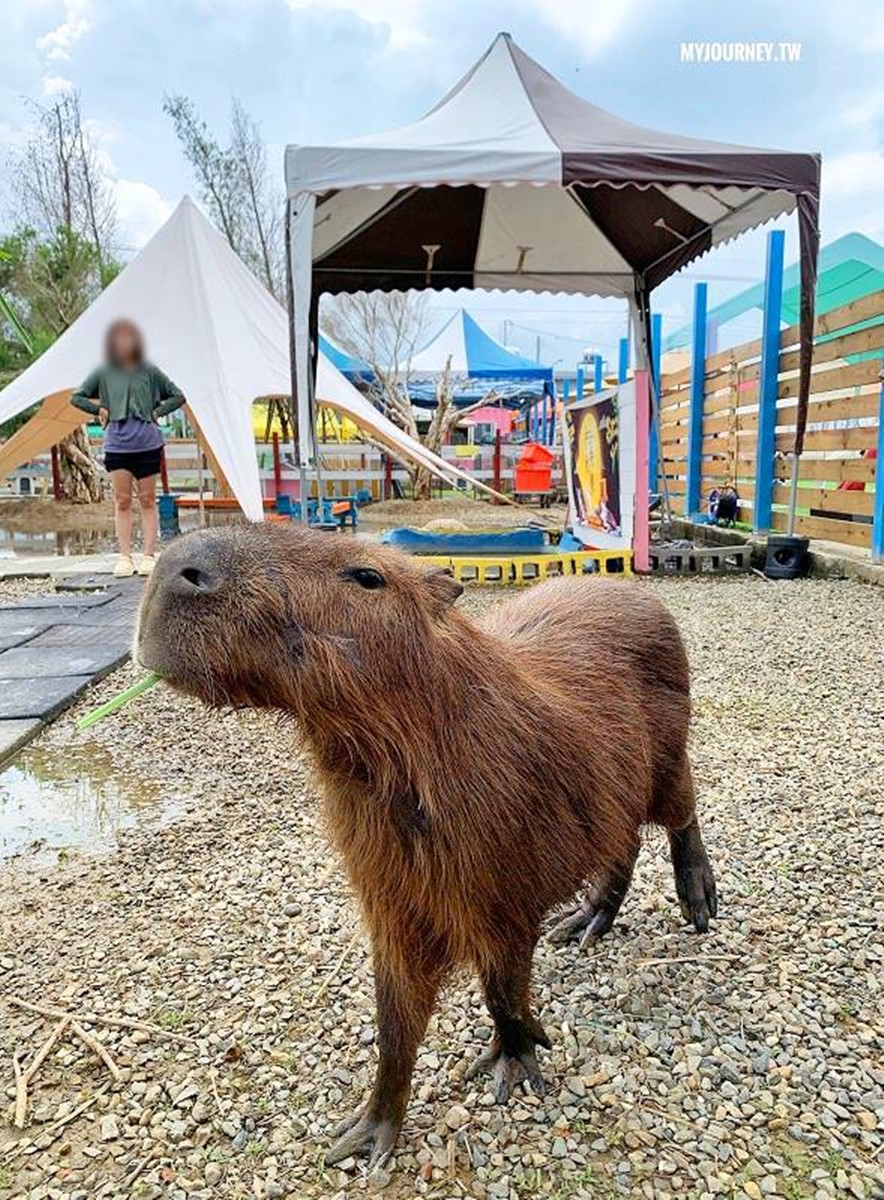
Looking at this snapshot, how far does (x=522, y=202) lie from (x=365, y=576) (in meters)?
7.19

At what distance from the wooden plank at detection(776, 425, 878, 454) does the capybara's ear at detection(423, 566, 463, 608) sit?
20.8 feet

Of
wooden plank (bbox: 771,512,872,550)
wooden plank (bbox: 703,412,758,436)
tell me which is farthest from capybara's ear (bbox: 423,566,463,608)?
wooden plank (bbox: 703,412,758,436)

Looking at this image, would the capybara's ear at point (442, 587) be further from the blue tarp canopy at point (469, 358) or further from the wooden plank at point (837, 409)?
the blue tarp canopy at point (469, 358)

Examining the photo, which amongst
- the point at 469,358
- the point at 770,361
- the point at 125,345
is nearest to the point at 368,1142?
the point at 125,345

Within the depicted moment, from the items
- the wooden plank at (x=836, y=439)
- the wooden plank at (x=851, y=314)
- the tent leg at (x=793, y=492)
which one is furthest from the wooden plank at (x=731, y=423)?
the tent leg at (x=793, y=492)

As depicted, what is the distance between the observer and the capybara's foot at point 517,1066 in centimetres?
150

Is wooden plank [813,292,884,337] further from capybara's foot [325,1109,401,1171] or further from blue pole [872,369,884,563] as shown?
capybara's foot [325,1109,401,1171]

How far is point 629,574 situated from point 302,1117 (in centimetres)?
582

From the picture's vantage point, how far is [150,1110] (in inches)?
58.9

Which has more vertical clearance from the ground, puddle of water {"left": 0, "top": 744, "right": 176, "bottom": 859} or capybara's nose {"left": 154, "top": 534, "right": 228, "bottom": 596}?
capybara's nose {"left": 154, "top": 534, "right": 228, "bottom": 596}

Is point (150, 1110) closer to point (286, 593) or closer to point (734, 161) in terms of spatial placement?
point (286, 593)

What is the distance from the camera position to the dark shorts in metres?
6.01

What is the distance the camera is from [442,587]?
1175 mm

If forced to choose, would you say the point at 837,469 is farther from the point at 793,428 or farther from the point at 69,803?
the point at 69,803
